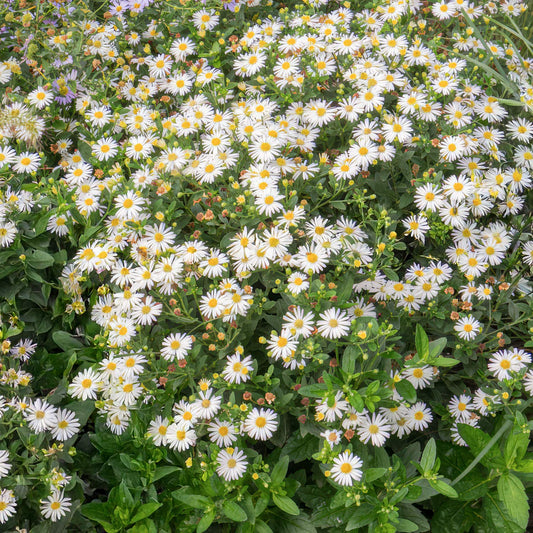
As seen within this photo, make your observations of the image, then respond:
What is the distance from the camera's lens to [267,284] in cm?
200

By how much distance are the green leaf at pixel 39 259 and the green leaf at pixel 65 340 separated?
0.25 metres

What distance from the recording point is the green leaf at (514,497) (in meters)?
1.70

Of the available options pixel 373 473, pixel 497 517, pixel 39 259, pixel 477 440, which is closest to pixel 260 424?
pixel 373 473

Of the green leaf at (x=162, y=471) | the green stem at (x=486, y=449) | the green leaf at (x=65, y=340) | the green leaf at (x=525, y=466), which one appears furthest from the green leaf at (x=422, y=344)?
the green leaf at (x=65, y=340)

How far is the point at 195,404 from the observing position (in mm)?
1803

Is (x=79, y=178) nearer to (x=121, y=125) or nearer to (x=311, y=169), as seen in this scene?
(x=121, y=125)

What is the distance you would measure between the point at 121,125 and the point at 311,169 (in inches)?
34.4

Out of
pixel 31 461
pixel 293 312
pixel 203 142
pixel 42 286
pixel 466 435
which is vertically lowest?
pixel 31 461

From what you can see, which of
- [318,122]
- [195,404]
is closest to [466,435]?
[195,404]

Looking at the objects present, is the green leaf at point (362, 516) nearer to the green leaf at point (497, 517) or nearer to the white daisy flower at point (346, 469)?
the white daisy flower at point (346, 469)

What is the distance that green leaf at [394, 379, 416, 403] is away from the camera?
1.81m

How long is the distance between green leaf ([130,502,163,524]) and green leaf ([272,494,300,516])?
0.36m

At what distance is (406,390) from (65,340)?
1.23 meters

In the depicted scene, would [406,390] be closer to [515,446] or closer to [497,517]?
[515,446]
